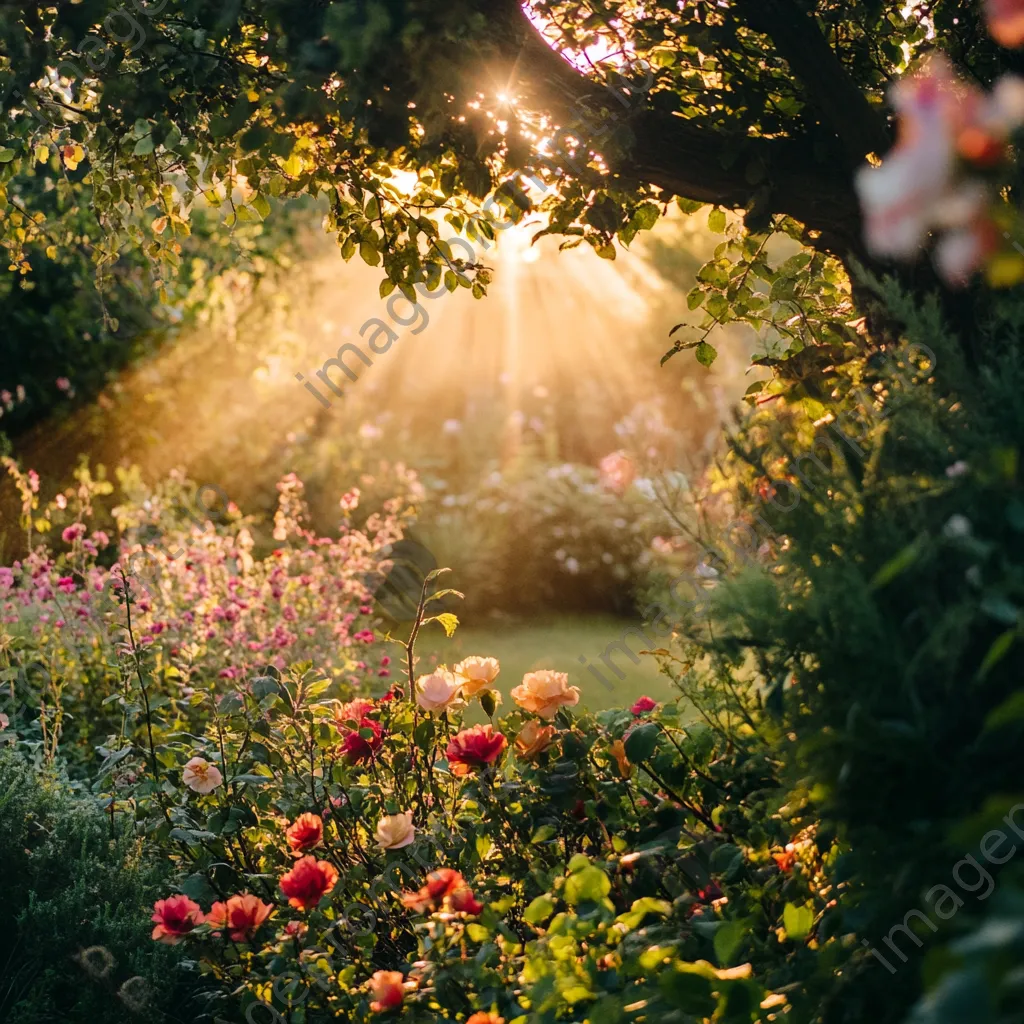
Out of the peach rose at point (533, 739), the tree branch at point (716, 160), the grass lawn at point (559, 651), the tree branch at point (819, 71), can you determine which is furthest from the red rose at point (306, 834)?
the grass lawn at point (559, 651)

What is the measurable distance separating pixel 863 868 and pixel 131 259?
7.50 meters

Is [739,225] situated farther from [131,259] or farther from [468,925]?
[131,259]

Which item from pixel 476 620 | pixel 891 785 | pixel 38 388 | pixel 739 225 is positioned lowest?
pixel 891 785

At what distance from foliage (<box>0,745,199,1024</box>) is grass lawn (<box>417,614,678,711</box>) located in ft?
8.53

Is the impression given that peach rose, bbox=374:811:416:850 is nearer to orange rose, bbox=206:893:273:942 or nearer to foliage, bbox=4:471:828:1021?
foliage, bbox=4:471:828:1021

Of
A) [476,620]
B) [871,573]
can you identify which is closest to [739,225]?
[871,573]

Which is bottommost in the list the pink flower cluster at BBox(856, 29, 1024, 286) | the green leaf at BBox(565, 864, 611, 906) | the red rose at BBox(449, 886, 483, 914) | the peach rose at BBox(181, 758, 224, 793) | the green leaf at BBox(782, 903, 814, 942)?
the green leaf at BBox(782, 903, 814, 942)

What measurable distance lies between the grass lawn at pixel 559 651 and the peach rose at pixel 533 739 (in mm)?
2903

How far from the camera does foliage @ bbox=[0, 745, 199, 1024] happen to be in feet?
7.48

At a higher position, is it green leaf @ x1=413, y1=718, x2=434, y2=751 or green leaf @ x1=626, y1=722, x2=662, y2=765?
green leaf @ x1=413, y1=718, x2=434, y2=751

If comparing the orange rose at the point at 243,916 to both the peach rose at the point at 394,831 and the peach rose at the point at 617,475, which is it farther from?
the peach rose at the point at 617,475

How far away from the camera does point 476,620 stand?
750 cm

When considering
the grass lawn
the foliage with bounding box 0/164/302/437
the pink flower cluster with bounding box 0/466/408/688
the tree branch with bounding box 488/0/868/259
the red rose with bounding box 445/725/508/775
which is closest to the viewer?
the red rose with bounding box 445/725/508/775

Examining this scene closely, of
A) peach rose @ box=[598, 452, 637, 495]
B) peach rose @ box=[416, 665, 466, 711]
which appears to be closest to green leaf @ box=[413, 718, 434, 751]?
peach rose @ box=[416, 665, 466, 711]
